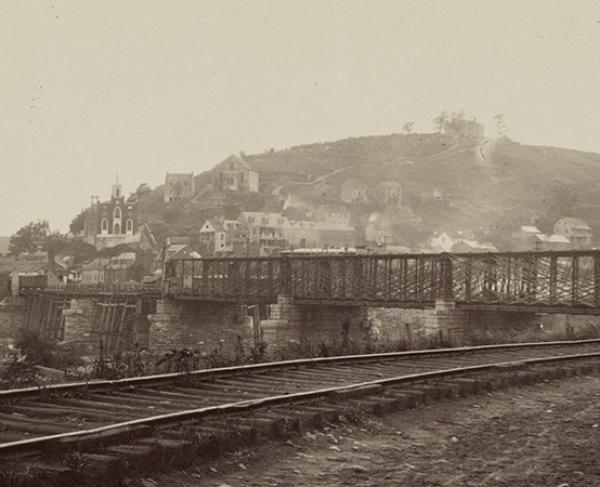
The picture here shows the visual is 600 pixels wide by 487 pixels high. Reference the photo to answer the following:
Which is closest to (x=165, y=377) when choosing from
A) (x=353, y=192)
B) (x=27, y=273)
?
(x=27, y=273)

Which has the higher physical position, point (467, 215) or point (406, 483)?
point (467, 215)

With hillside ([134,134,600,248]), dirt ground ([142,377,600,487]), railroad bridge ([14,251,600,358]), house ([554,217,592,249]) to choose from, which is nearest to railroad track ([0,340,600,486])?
dirt ground ([142,377,600,487])

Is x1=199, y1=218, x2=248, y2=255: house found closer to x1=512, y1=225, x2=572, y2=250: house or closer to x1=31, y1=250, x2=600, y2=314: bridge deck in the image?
x1=512, y1=225, x2=572, y2=250: house

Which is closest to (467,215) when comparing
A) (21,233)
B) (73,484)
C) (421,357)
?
(21,233)

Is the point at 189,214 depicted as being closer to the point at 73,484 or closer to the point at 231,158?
the point at 231,158

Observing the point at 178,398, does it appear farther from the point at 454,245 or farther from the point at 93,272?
the point at 454,245

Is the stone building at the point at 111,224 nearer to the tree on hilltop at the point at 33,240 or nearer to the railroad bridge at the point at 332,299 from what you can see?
the tree on hilltop at the point at 33,240
